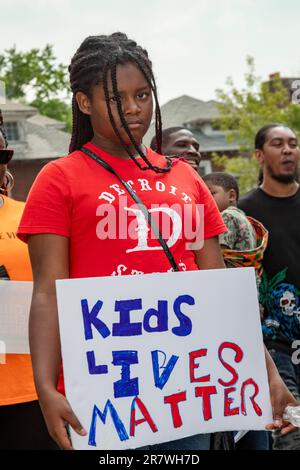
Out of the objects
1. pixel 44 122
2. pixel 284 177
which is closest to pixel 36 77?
pixel 44 122

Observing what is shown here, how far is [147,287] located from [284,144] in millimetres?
3326

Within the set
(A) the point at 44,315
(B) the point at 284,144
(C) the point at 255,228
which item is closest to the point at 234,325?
(A) the point at 44,315

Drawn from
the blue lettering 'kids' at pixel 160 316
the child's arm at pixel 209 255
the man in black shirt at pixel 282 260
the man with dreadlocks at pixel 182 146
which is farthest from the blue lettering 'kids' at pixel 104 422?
the man with dreadlocks at pixel 182 146

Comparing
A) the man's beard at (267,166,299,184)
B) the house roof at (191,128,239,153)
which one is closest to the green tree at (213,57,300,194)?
the house roof at (191,128,239,153)

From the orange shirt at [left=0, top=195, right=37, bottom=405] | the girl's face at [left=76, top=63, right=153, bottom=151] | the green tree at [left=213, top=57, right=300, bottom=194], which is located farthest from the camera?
the green tree at [left=213, top=57, right=300, bottom=194]

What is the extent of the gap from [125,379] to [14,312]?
109 cm

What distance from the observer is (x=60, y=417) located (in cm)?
240

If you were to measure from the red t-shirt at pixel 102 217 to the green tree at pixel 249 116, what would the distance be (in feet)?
93.1

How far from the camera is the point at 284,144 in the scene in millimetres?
5629

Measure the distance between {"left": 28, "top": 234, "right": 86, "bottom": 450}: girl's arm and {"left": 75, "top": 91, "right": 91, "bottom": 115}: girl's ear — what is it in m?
0.45

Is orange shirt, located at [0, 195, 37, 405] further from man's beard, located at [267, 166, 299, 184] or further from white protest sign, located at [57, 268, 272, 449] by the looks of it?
man's beard, located at [267, 166, 299, 184]

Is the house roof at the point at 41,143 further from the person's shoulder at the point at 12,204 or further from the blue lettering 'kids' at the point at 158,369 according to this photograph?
the blue lettering 'kids' at the point at 158,369

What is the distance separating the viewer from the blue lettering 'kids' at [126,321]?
2480 millimetres

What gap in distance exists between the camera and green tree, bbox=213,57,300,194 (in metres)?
31.5
